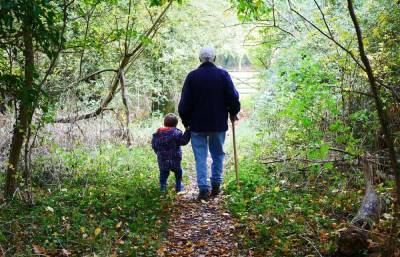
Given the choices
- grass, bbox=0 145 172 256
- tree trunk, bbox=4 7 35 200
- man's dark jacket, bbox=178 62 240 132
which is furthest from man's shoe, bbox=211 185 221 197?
tree trunk, bbox=4 7 35 200

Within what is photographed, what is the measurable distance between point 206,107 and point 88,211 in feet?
7.70

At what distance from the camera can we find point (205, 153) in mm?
6852

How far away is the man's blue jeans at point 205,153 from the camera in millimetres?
6762

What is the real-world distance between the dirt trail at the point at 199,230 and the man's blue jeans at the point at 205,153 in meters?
0.30

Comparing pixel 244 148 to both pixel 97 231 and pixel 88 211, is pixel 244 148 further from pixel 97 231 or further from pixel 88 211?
pixel 97 231

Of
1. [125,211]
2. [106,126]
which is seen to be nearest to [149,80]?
[106,126]

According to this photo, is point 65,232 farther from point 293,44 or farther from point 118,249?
point 293,44

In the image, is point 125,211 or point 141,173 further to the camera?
point 141,173

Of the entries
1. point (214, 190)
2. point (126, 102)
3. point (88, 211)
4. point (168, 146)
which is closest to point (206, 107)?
point (168, 146)

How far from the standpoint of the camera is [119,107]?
460 inches

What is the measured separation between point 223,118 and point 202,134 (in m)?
0.41

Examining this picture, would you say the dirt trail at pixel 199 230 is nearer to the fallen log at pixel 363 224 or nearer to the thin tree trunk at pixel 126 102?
the fallen log at pixel 363 224

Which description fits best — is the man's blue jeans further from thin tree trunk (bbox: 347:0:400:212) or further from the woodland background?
thin tree trunk (bbox: 347:0:400:212)

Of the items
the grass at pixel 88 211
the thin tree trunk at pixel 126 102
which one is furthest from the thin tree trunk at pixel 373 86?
the thin tree trunk at pixel 126 102
